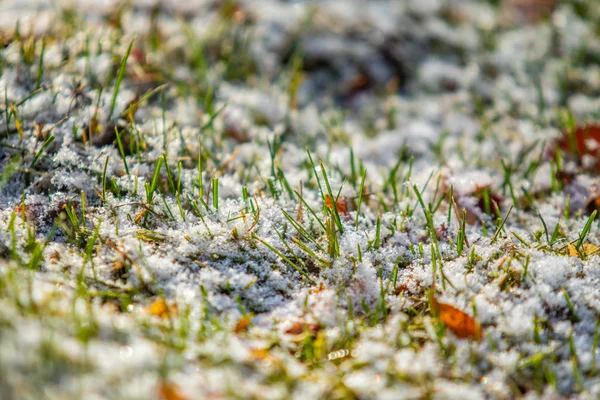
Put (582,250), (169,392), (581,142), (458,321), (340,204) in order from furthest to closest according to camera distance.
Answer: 1. (581,142)
2. (340,204)
3. (582,250)
4. (458,321)
5. (169,392)

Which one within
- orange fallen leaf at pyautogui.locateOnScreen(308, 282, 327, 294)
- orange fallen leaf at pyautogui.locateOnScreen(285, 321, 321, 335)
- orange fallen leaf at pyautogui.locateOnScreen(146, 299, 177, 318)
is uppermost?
orange fallen leaf at pyautogui.locateOnScreen(308, 282, 327, 294)

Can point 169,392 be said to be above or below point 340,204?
below

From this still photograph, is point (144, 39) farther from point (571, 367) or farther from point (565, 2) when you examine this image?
point (565, 2)

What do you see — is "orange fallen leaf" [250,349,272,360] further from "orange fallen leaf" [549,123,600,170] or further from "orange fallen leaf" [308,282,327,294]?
"orange fallen leaf" [549,123,600,170]

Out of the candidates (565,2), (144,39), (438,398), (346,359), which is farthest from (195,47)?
(565,2)

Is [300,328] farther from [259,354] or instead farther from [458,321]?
[458,321]

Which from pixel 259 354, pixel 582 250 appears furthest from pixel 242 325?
pixel 582 250

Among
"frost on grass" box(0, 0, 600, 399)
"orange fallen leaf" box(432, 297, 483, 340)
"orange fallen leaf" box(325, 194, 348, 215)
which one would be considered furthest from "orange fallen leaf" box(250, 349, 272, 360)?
"orange fallen leaf" box(325, 194, 348, 215)

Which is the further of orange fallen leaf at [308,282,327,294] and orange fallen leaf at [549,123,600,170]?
orange fallen leaf at [549,123,600,170]

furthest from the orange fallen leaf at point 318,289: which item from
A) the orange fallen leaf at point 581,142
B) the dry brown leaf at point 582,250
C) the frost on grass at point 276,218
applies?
the orange fallen leaf at point 581,142
